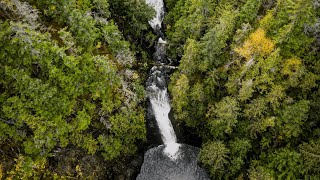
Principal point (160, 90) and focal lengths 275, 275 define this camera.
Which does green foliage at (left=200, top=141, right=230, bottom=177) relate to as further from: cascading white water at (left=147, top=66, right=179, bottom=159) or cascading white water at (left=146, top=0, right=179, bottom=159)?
cascading white water at (left=147, top=66, right=179, bottom=159)

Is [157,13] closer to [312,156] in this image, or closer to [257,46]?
[257,46]

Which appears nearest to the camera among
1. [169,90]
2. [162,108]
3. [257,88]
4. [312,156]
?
[312,156]

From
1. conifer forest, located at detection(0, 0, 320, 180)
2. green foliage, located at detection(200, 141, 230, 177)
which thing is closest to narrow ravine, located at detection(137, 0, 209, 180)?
conifer forest, located at detection(0, 0, 320, 180)

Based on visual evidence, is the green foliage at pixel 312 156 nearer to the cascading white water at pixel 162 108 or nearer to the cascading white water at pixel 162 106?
the cascading white water at pixel 162 108

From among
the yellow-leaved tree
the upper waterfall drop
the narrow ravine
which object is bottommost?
the narrow ravine

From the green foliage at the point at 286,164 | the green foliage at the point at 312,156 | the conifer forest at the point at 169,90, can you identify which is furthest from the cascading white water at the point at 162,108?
the green foliage at the point at 312,156

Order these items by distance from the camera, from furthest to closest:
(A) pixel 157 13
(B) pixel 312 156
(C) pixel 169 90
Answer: (A) pixel 157 13 → (C) pixel 169 90 → (B) pixel 312 156

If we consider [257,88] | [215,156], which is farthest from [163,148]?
[257,88]
